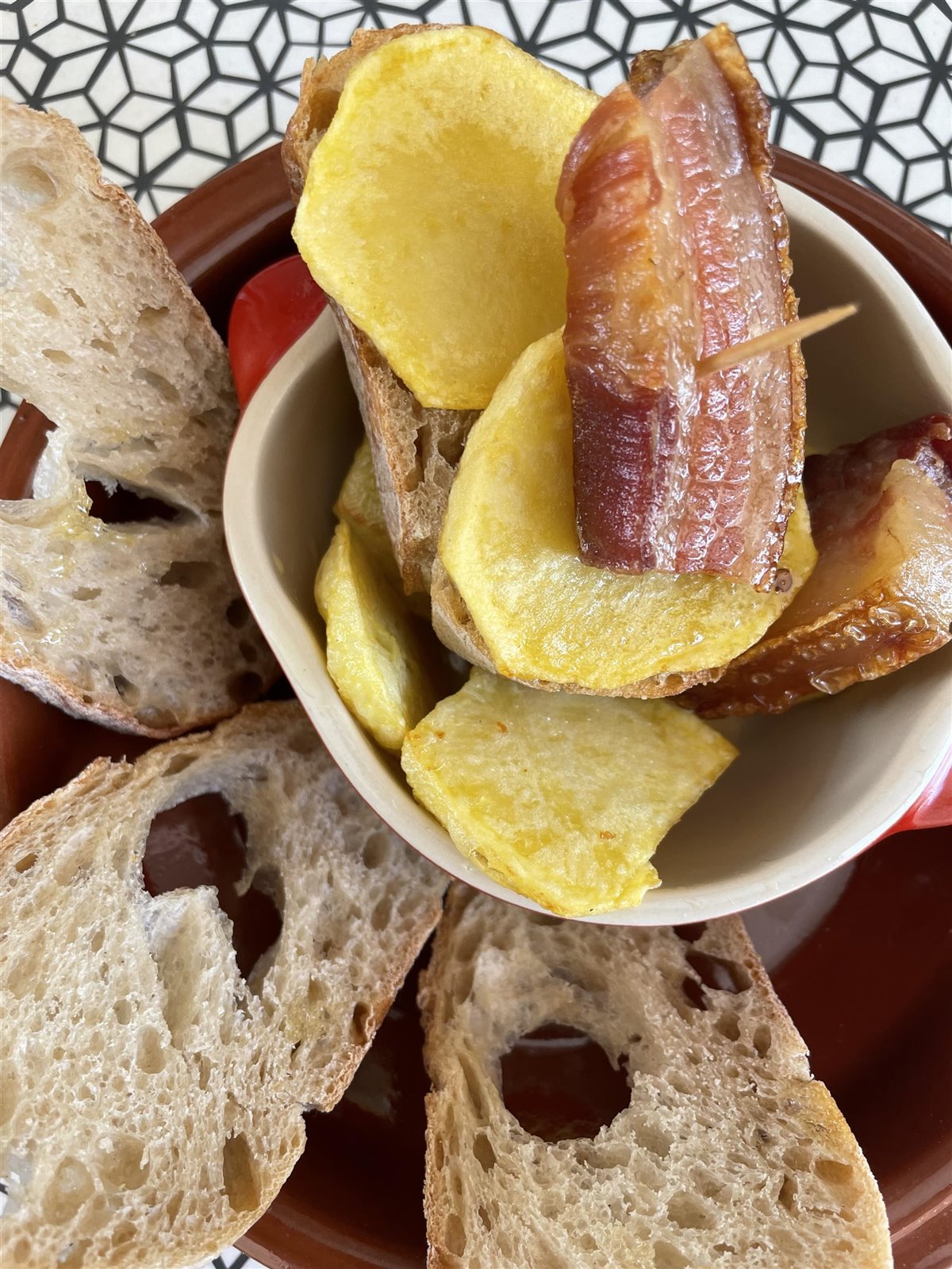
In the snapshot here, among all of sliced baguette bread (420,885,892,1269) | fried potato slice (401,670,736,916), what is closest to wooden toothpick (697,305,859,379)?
fried potato slice (401,670,736,916)

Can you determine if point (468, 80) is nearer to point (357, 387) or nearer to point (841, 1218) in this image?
point (357, 387)

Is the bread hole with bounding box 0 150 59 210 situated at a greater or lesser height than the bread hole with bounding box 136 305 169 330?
greater

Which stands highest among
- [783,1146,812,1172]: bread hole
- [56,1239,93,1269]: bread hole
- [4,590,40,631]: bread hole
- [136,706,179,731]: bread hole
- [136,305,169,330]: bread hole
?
[136,305,169,330]: bread hole

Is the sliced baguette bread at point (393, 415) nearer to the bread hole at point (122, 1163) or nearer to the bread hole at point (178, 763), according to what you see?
the bread hole at point (178, 763)

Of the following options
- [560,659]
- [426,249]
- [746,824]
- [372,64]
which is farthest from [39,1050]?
[372,64]

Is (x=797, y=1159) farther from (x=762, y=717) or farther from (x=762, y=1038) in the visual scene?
(x=762, y=717)

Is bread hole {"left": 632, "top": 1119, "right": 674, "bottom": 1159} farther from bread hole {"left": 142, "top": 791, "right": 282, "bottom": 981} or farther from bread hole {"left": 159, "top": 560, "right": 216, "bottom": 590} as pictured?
bread hole {"left": 159, "top": 560, "right": 216, "bottom": 590}
